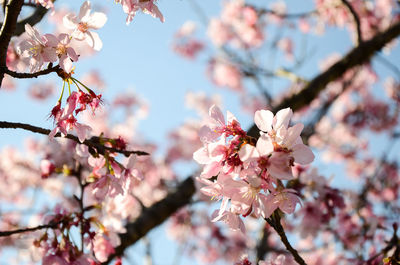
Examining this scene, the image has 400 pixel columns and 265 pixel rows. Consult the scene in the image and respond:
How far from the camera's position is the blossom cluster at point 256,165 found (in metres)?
1.14

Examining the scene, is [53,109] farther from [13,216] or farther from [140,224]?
[13,216]

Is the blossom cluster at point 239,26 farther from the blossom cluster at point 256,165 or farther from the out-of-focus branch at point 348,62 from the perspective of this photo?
the blossom cluster at point 256,165

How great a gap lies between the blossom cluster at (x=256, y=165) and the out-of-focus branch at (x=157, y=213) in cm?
180

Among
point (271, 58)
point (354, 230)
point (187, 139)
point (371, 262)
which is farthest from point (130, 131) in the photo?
point (371, 262)

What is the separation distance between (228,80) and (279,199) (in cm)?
844

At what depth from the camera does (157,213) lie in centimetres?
339

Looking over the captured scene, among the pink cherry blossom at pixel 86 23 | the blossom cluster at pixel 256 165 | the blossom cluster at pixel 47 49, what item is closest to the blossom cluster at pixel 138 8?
the pink cherry blossom at pixel 86 23

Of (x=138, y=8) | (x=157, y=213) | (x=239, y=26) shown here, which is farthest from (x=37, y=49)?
(x=239, y=26)

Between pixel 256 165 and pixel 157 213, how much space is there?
236 centimetres

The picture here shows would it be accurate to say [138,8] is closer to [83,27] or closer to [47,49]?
[83,27]

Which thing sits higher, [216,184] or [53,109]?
[53,109]

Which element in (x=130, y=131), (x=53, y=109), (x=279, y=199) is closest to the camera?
(x=279, y=199)

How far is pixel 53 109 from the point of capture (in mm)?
1346

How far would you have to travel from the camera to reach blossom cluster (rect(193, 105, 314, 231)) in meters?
1.14
